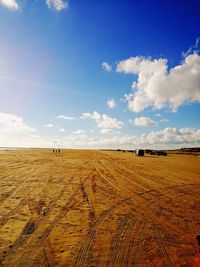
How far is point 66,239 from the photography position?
6660 mm

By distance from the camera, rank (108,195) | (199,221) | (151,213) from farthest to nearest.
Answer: (108,195)
(151,213)
(199,221)

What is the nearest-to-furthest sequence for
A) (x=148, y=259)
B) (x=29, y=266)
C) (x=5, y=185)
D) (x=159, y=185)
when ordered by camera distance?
1. (x=29, y=266)
2. (x=148, y=259)
3. (x=5, y=185)
4. (x=159, y=185)

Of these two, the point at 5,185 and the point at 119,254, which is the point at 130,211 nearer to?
the point at 119,254

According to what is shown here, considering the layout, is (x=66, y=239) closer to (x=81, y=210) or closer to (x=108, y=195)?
(x=81, y=210)

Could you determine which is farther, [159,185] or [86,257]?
[159,185]

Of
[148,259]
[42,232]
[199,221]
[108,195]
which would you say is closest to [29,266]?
[42,232]

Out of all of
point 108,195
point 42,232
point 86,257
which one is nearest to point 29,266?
point 86,257

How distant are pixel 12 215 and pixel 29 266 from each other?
351cm

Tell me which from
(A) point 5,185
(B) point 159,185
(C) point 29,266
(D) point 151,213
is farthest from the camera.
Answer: (B) point 159,185

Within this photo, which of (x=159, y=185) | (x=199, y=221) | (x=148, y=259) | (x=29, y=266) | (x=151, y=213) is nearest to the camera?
(x=29, y=266)

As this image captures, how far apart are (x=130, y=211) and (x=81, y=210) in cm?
178

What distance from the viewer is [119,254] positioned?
5.89 metres

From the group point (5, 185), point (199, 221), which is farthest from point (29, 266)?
point (5, 185)

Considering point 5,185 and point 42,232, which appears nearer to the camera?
point 42,232
